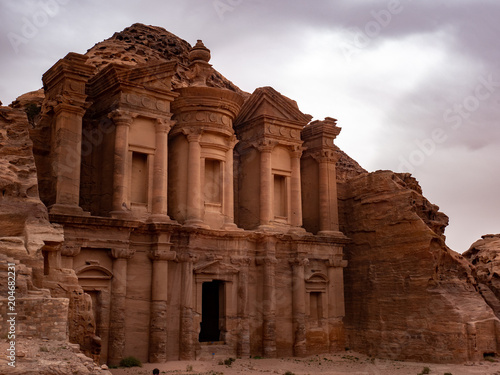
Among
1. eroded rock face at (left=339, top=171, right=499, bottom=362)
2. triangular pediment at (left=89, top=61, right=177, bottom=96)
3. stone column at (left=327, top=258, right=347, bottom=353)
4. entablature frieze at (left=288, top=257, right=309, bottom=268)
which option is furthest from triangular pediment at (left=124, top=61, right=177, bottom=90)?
stone column at (left=327, top=258, right=347, bottom=353)

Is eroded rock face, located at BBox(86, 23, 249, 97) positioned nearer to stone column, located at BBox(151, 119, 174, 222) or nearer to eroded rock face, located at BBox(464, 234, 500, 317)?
stone column, located at BBox(151, 119, 174, 222)

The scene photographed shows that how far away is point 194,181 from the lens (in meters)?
22.4

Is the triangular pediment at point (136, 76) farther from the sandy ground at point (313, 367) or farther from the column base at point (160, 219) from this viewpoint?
the sandy ground at point (313, 367)

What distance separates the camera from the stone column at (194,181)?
21891mm

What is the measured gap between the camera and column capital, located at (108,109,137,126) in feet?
67.9

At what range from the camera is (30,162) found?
46.4ft

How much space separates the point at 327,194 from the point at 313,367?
8621 millimetres

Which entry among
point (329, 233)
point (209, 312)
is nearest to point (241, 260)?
point (209, 312)

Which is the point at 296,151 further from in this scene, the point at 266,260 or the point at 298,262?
the point at 266,260

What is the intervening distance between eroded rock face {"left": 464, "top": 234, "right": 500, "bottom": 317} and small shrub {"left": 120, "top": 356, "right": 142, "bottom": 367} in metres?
17.6

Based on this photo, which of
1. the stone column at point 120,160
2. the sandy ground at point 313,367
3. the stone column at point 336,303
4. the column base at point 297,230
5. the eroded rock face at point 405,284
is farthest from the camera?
the stone column at point 336,303

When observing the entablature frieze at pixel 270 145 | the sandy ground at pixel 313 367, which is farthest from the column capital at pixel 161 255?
the entablature frieze at pixel 270 145

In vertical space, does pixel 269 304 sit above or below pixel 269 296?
below

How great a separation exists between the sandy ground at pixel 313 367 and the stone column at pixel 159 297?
0.58 m
